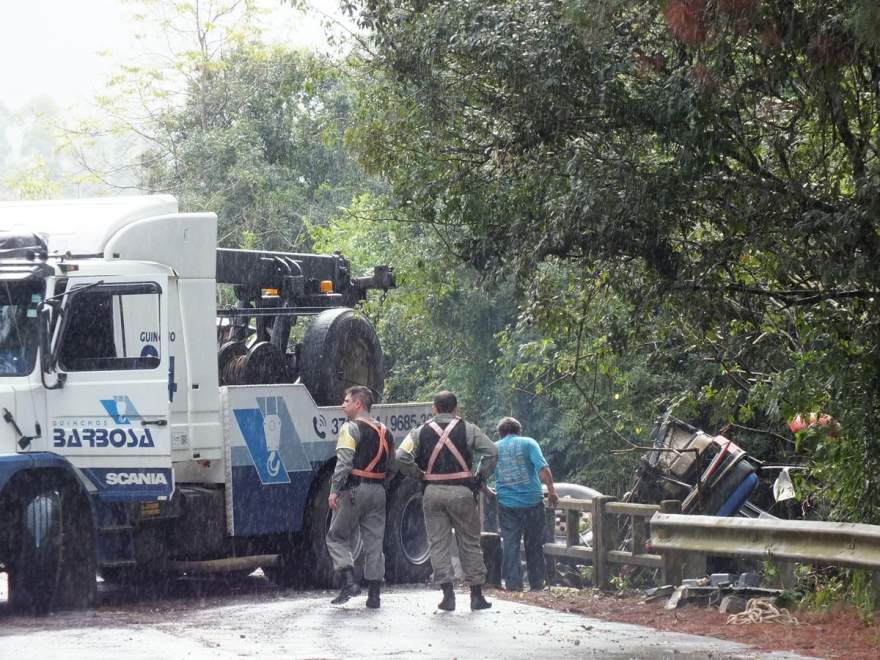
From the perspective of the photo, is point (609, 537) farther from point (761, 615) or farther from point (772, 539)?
Result: point (772, 539)

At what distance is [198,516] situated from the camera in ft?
37.9

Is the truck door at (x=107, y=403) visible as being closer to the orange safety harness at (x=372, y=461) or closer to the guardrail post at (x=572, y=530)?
the orange safety harness at (x=372, y=461)

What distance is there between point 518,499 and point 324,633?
469 cm

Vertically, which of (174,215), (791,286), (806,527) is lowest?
(806,527)

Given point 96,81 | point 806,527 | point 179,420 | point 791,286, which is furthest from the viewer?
point 96,81

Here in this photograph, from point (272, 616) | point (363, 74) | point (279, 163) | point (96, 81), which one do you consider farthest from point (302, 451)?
point (96, 81)

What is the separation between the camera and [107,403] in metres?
10.9

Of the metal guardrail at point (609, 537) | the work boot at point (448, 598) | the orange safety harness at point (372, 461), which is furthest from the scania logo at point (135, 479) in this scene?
the metal guardrail at point (609, 537)

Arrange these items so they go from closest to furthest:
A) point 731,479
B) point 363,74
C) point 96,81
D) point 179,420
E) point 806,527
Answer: point 806,527, point 179,420, point 731,479, point 363,74, point 96,81

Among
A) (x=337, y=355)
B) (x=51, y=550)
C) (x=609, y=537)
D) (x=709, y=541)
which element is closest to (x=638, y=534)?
(x=609, y=537)

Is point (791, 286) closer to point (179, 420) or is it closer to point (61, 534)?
point (179, 420)

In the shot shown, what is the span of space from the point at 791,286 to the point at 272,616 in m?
5.22

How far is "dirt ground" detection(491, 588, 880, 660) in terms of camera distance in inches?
346

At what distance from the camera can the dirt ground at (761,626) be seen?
880 centimetres
